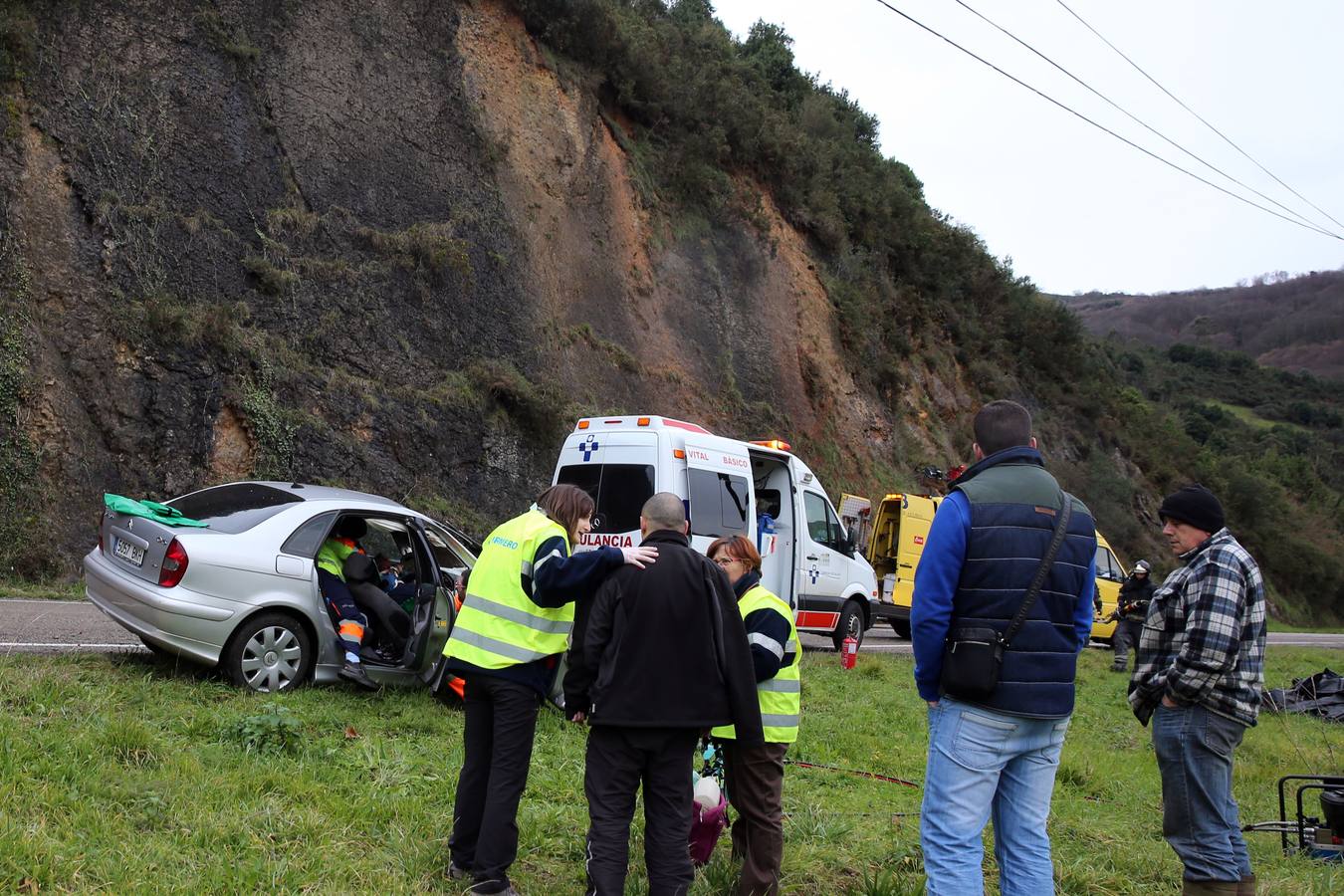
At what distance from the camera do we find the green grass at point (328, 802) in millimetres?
3953

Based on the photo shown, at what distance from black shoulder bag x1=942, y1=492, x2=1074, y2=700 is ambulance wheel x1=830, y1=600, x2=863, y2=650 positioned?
10110mm

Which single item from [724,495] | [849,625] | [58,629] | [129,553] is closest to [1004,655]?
[129,553]

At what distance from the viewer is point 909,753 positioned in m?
7.77

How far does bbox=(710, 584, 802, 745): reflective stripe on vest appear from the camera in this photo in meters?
4.35

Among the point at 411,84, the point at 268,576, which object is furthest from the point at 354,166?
the point at 268,576

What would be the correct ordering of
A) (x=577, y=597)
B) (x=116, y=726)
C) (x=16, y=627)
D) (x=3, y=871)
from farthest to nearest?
(x=16, y=627), (x=116, y=726), (x=577, y=597), (x=3, y=871)

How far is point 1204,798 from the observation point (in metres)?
4.39

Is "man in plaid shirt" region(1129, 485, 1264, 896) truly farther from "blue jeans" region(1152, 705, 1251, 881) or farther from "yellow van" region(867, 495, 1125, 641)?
"yellow van" region(867, 495, 1125, 641)

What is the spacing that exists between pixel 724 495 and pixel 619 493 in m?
1.21

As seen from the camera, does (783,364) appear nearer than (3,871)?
No

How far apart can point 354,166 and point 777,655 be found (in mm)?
16173

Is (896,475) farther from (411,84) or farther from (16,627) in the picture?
(16,627)

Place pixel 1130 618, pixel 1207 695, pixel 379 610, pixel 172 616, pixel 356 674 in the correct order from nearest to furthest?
pixel 1207 695 → pixel 172 616 → pixel 356 674 → pixel 379 610 → pixel 1130 618

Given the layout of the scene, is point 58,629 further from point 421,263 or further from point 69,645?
point 421,263
